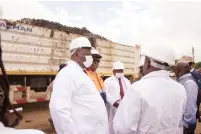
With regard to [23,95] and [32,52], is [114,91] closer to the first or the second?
[32,52]

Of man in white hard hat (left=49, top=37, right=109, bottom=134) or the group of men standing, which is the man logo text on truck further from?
man in white hard hat (left=49, top=37, right=109, bottom=134)

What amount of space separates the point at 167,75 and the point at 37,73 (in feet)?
23.8

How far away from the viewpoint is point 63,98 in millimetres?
3150

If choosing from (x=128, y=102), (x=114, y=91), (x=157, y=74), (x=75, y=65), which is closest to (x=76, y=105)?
(x=75, y=65)

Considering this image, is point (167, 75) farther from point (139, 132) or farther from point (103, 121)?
point (103, 121)

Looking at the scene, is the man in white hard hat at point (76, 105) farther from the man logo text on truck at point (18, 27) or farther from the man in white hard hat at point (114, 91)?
the man logo text on truck at point (18, 27)

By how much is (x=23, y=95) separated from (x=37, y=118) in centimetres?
77

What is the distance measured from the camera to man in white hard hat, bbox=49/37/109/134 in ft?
10.2

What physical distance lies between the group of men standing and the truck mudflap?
19.2 ft

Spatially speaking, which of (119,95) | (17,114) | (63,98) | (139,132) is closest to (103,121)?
(63,98)

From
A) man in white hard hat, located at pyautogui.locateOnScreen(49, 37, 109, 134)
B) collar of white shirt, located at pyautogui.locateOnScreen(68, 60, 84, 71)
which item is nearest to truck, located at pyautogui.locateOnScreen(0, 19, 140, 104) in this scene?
collar of white shirt, located at pyautogui.locateOnScreen(68, 60, 84, 71)

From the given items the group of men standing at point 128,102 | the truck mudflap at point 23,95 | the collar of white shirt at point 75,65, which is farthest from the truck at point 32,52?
the group of men standing at point 128,102

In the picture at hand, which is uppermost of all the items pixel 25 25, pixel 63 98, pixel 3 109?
pixel 25 25

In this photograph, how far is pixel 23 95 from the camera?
30.9 feet
